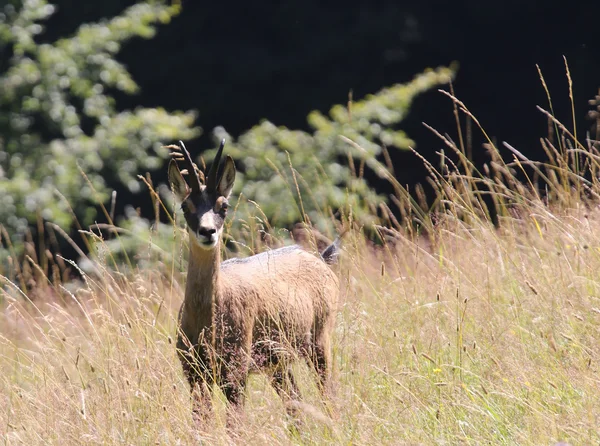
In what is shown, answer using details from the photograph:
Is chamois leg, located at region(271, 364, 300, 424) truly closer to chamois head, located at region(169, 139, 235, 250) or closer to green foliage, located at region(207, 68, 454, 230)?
chamois head, located at region(169, 139, 235, 250)

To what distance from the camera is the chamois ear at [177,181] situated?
504 cm

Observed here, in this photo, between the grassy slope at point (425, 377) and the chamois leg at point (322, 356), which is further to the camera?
the chamois leg at point (322, 356)

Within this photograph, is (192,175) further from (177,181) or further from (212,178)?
(177,181)

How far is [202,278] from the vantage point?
466 centimetres

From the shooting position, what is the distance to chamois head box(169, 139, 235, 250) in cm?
456

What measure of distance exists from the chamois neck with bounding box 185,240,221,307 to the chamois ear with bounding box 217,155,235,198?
0.38 metres

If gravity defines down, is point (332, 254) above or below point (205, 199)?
below

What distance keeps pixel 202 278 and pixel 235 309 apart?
0.23 m

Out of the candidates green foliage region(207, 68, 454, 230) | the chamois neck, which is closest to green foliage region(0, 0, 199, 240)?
green foliage region(207, 68, 454, 230)

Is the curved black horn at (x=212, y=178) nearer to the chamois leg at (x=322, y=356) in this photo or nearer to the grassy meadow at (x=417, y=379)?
the grassy meadow at (x=417, y=379)

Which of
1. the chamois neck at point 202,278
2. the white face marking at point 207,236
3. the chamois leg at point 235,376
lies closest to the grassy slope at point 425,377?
Result: the chamois leg at point 235,376

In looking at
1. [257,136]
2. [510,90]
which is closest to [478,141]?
[510,90]

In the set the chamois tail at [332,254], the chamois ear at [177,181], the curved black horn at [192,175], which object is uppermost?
the curved black horn at [192,175]

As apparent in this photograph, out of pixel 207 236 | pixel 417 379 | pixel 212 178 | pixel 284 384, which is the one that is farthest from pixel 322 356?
pixel 212 178
